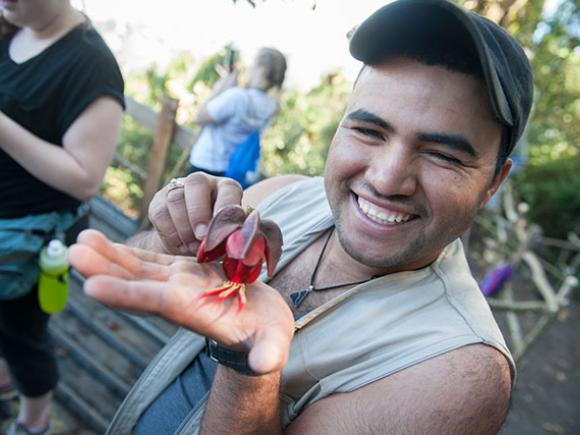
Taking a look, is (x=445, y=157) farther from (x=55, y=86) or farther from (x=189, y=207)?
(x=55, y=86)

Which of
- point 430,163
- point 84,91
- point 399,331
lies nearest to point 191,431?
point 399,331

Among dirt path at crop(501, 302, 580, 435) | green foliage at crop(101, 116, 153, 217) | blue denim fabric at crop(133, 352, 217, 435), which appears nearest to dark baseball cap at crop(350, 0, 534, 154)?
blue denim fabric at crop(133, 352, 217, 435)

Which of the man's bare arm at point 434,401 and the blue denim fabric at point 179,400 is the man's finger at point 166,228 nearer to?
the blue denim fabric at point 179,400

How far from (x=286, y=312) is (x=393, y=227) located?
0.45 m

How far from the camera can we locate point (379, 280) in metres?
1.32

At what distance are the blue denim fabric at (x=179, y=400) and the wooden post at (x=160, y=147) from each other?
9.91 ft

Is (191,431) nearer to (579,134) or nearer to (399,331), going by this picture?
(399,331)

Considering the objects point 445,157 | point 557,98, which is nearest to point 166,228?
point 445,157

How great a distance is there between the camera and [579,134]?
38.3ft

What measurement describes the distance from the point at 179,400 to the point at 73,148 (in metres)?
1.15

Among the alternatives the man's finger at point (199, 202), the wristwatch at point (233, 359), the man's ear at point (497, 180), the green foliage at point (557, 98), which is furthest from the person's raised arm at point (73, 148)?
the green foliage at point (557, 98)

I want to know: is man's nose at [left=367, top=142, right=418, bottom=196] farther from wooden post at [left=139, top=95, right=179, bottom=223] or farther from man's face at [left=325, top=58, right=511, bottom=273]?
wooden post at [left=139, top=95, right=179, bottom=223]

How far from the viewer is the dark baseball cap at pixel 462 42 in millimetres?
1137

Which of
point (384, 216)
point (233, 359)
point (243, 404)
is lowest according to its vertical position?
point (243, 404)
